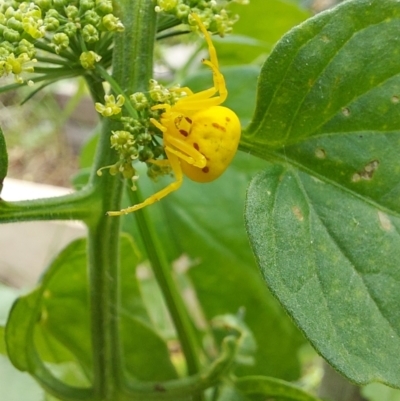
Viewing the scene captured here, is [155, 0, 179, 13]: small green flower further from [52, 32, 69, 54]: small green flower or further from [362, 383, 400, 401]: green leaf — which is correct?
[362, 383, 400, 401]: green leaf

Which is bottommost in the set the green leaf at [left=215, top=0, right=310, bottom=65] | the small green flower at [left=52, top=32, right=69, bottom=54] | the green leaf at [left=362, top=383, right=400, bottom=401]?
the green leaf at [left=362, top=383, right=400, bottom=401]

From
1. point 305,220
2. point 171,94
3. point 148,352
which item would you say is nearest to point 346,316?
point 305,220

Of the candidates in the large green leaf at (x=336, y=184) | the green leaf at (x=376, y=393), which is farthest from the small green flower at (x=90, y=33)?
the green leaf at (x=376, y=393)

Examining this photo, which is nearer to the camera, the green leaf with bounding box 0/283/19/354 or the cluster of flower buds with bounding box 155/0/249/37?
the cluster of flower buds with bounding box 155/0/249/37

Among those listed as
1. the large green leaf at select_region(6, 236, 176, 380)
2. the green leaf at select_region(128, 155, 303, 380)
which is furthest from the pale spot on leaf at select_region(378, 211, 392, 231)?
the green leaf at select_region(128, 155, 303, 380)

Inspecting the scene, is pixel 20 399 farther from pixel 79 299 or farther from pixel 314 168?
pixel 314 168

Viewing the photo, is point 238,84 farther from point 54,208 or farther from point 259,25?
point 54,208

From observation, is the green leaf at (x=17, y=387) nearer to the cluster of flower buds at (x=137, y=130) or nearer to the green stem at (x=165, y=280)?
the green stem at (x=165, y=280)
